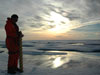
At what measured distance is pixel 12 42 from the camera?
4.20 metres

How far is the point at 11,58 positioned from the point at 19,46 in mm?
509

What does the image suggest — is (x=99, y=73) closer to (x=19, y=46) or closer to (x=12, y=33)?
(x=19, y=46)

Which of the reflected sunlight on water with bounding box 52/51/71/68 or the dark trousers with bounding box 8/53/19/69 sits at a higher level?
the dark trousers with bounding box 8/53/19/69

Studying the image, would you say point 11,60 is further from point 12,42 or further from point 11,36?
point 11,36

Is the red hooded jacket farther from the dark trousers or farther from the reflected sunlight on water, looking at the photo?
the reflected sunlight on water

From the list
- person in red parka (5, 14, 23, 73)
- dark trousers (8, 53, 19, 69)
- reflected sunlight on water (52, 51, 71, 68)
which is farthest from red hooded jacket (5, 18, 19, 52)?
reflected sunlight on water (52, 51, 71, 68)

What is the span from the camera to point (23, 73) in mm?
4344

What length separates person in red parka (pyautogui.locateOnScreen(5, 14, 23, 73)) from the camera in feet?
13.5

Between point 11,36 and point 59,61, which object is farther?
point 59,61

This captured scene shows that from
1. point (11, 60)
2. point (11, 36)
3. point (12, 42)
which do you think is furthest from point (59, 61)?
point (11, 36)

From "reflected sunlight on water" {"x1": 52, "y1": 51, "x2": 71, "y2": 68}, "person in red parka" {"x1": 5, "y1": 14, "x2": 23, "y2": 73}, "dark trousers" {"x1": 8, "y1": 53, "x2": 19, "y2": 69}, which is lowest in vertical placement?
"reflected sunlight on water" {"x1": 52, "y1": 51, "x2": 71, "y2": 68}

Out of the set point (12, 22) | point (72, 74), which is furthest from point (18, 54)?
point (72, 74)

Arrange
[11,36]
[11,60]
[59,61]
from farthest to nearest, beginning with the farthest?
[59,61] → [11,60] → [11,36]

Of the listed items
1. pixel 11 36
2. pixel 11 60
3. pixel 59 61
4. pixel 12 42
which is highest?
pixel 11 36
